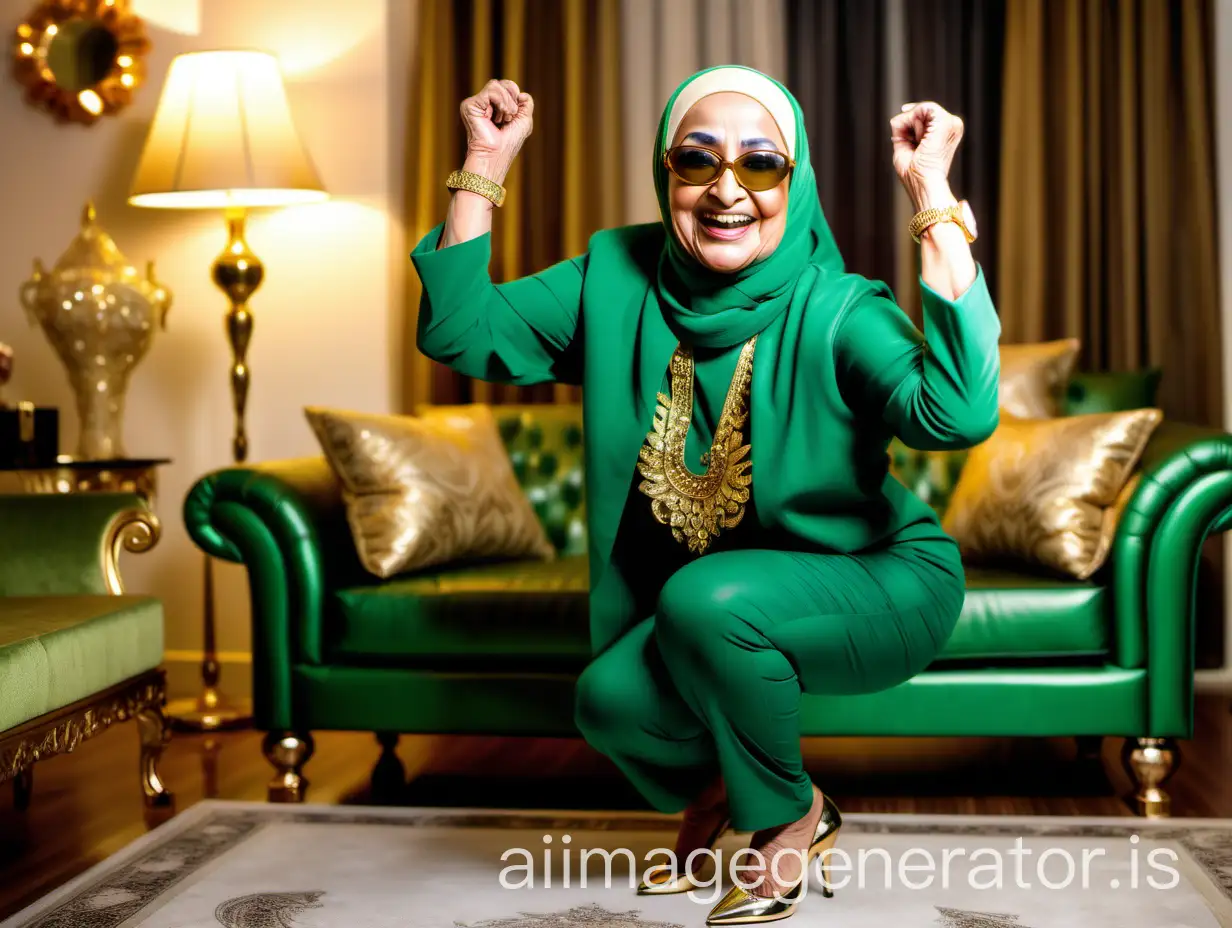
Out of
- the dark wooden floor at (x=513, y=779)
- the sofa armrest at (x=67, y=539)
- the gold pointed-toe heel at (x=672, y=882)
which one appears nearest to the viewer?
the gold pointed-toe heel at (x=672, y=882)

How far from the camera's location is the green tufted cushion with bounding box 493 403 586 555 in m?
3.22

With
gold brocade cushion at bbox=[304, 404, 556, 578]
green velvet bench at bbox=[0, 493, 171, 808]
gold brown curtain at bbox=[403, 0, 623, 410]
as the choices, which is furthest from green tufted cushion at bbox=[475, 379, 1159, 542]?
green velvet bench at bbox=[0, 493, 171, 808]

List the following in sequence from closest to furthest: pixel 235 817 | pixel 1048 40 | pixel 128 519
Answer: pixel 235 817, pixel 128 519, pixel 1048 40

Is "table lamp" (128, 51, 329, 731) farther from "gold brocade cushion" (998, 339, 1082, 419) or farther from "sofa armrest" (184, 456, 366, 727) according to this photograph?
"gold brocade cushion" (998, 339, 1082, 419)

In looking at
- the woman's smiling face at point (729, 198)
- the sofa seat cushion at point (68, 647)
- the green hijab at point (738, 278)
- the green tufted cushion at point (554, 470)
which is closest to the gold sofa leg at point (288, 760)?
the sofa seat cushion at point (68, 647)

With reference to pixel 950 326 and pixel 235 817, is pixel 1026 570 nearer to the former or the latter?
pixel 950 326

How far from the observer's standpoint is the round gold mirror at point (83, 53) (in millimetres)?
3893

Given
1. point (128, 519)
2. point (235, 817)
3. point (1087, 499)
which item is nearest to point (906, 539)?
point (1087, 499)

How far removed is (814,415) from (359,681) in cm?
125

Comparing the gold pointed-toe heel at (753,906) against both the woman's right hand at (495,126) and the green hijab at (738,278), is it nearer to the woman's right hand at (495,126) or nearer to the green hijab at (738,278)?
the green hijab at (738,278)

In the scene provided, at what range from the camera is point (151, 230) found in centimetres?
393

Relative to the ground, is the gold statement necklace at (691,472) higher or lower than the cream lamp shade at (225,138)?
lower

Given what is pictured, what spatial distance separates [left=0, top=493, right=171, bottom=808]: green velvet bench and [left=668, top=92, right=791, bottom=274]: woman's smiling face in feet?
4.07

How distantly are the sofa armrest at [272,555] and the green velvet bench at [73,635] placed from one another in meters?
0.13
